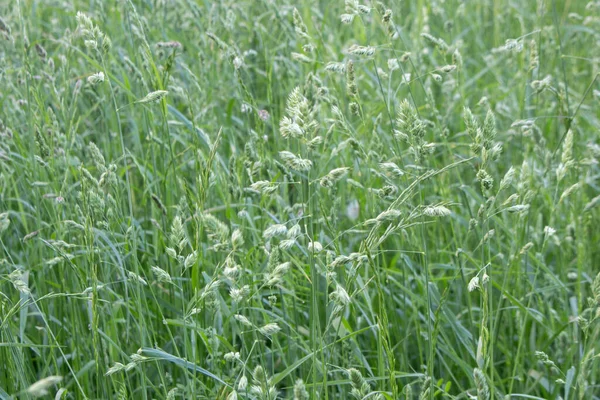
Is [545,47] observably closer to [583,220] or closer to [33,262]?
[583,220]

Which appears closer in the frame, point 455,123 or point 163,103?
Result: point 163,103

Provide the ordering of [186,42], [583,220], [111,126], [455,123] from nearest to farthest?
[583,220] < [111,126] < [186,42] < [455,123]

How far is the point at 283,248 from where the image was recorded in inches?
54.8

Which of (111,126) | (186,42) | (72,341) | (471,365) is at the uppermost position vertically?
(186,42)

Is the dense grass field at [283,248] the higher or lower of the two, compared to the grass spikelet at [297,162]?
lower

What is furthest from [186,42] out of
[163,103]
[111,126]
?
[163,103]

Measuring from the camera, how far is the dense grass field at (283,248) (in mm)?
1498

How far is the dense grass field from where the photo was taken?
1498 millimetres

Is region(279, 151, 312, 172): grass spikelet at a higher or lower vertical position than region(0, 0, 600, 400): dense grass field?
higher

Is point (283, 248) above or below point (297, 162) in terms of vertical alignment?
below

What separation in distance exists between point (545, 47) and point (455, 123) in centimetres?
53

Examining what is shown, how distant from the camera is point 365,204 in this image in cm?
238

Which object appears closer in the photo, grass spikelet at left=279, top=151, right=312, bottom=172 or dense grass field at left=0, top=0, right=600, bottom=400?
grass spikelet at left=279, top=151, right=312, bottom=172

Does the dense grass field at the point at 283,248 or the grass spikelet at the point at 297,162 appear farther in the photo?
the dense grass field at the point at 283,248
